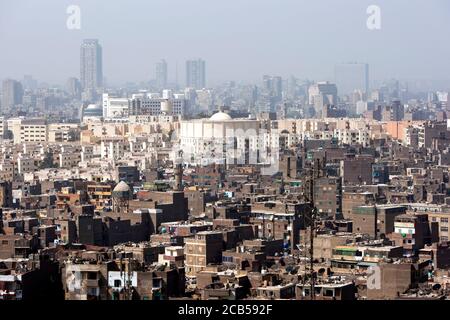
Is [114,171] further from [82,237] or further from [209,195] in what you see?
[82,237]

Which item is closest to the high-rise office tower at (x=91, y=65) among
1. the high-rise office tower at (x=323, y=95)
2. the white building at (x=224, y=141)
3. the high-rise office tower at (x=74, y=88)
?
the high-rise office tower at (x=74, y=88)

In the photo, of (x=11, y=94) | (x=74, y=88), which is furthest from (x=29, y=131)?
(x=74, y=88)

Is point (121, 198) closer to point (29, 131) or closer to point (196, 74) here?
point (29, 131)

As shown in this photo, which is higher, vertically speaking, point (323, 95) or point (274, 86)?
point (274, 86)

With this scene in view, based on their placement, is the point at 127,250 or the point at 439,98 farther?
the point at 439,98

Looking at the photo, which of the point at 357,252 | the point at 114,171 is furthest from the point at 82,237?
the point at 114,171

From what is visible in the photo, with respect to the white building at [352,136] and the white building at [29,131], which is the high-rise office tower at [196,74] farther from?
the white building at [352,136]
